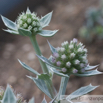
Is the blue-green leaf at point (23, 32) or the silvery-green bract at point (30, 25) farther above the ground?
the silvery-green bract at point (30, 25)

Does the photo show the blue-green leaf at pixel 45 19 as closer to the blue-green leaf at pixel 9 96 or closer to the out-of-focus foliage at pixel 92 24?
the blue-green leaf at pixel 9 96

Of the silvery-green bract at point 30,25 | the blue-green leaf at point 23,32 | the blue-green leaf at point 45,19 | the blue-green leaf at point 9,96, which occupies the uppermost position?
the blue-green leaf at point 45,19

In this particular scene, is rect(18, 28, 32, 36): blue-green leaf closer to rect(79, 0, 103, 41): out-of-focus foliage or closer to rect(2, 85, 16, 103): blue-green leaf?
rect(2, 85, 16, 103): blue-green leaf

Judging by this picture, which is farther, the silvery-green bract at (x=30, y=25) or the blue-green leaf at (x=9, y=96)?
the silvery-green bract at (x=30, y=25)

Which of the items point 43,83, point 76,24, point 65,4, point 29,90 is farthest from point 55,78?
point 65,4

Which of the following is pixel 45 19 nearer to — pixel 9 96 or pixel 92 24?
pixel 9 96

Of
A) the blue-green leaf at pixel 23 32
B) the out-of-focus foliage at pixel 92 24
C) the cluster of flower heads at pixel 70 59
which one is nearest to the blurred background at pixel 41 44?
the out-of-focus foliage at pixel 92 24

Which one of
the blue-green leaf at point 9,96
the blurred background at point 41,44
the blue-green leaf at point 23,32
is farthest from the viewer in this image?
the blurred background at point 41,44

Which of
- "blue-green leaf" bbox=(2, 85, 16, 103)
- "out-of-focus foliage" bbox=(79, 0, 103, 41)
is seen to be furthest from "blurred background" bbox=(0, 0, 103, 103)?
"blue-green leaf" bbox=(2, 85, 16, 103)
